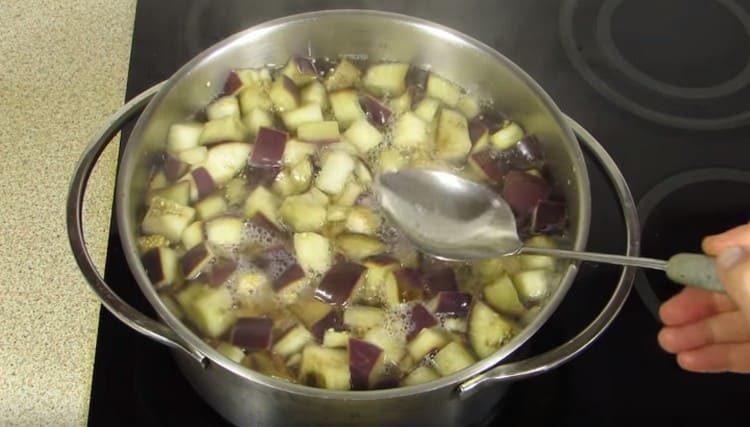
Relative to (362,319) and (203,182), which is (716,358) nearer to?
(362,319)

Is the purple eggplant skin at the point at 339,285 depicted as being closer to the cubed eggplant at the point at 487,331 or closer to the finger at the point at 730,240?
the cubed eggplant at the point at 487,331

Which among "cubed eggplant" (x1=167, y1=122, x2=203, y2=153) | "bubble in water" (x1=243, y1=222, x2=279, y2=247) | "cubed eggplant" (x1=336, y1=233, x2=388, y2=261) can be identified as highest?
"cubed eggplant" (x1=336, y1=233, x2=388, y2=261)

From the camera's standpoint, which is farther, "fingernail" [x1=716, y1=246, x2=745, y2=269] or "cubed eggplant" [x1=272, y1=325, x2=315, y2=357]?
"cubed eggplant" [x1=272, y1=325, x2=315, y2=357]

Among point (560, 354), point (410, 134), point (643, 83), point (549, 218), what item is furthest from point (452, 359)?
point (643, 83)

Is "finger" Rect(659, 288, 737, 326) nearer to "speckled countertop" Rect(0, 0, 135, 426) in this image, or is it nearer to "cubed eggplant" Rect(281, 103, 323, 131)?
"cubed eggplant" Rect(281, 103, 323, 131)

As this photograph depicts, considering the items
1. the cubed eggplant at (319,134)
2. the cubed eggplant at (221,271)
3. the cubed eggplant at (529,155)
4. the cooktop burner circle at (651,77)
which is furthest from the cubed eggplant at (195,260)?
the cooktop burner circle at (651,77)

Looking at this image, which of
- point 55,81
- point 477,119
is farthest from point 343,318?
point 55,81

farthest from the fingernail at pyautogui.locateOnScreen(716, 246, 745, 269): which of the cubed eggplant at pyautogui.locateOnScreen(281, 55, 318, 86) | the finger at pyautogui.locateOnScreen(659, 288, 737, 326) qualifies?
the cubed eggplant at pyautogui.locateOnScreen(281, 55, 318, 86)
